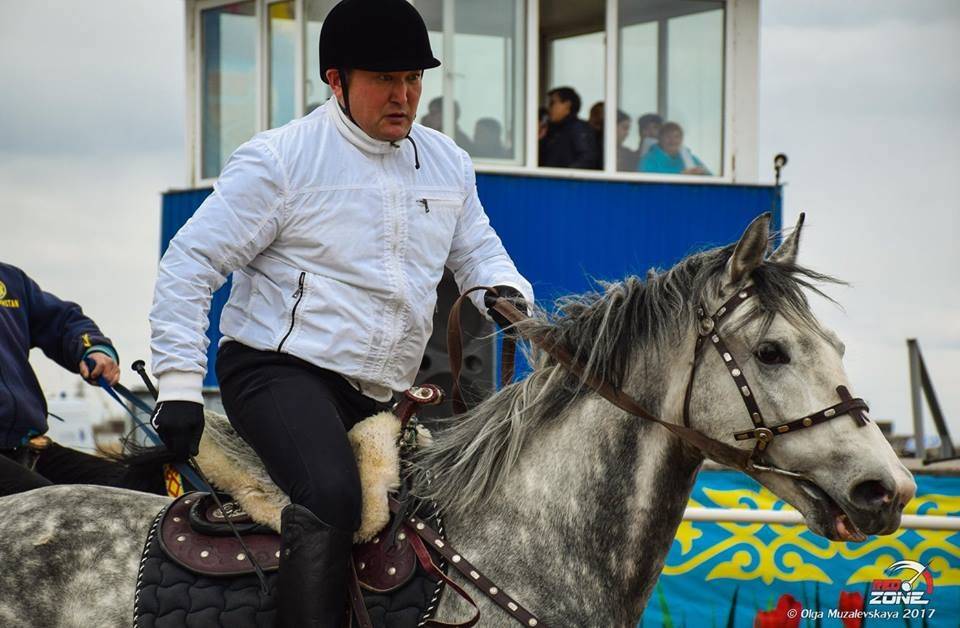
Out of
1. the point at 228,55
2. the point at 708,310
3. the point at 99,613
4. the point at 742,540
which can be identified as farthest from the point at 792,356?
the point at 228,55

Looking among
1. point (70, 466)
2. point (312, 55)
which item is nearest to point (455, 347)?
point (70, 466)

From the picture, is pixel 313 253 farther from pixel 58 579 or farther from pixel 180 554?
pixel 58 579

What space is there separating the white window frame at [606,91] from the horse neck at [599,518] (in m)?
8.87

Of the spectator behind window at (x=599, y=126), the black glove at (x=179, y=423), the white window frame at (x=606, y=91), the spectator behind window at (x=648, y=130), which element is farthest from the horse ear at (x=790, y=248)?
the spectator behind window at (x=648, y=130)

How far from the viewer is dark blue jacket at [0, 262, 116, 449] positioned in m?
5.51

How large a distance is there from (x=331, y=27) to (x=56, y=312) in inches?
93.4

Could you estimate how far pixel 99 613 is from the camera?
150 inches

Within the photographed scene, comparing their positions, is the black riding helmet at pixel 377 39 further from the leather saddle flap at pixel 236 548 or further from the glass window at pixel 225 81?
the glass window at pixel 225 81

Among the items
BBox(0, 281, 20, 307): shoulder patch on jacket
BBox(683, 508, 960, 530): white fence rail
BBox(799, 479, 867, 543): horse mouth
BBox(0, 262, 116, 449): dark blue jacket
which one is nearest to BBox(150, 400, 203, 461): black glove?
BBox(799, 479, 867, 543): horse mouth

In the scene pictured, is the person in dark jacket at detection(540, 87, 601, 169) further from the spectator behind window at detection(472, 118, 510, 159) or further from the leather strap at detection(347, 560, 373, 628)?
the leather strap at detection(347, 560, 373, 628)

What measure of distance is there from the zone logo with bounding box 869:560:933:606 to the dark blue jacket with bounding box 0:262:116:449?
14.8ft

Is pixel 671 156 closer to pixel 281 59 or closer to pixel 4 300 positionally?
pixel 281 59

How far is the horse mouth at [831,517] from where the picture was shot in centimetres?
344

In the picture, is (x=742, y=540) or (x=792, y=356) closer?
(x=792, y=356)
